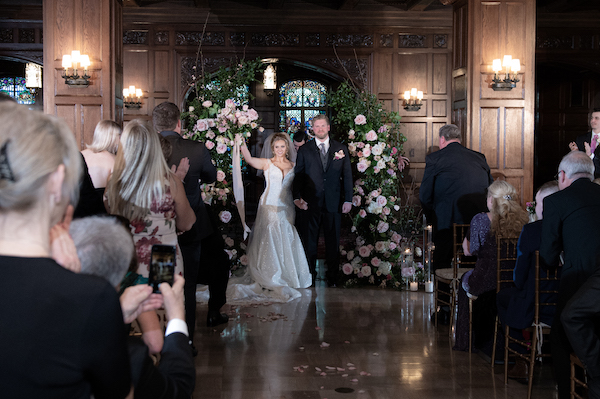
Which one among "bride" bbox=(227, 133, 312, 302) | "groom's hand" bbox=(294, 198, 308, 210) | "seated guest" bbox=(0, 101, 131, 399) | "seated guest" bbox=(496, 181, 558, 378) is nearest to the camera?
"seated guest" bbox=(0, 101, 131, 399)

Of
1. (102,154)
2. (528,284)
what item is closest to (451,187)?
(528,284)

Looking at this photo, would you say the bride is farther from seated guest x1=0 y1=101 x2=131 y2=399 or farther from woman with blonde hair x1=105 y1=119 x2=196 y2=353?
seated guest x1=0 y1=101 x2=131 y2=399

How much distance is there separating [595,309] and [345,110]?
4.89 meters

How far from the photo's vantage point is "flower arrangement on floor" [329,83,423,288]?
22.5 feet

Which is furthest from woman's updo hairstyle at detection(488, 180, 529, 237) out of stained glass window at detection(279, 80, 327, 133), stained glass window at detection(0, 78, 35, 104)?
stained glass window at detection(0, 78, 35, 104)

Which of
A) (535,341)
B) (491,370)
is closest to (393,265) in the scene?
(491,370)

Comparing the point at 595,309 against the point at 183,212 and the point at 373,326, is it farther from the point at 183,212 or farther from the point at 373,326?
the point at 373,326

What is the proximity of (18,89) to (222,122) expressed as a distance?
9.44 meters

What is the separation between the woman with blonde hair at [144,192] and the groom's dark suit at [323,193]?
368 cm

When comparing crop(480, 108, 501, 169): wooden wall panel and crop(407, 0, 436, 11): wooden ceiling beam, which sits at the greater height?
crop(407, 0, 436, 11): wooden ceiling beam

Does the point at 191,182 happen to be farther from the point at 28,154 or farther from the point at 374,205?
the point at 28,154

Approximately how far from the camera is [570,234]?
302cm

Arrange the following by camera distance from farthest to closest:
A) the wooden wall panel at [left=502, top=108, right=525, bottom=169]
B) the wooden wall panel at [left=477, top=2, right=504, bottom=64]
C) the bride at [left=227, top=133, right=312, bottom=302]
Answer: the wooden wall panel at [left=502, top=108, right=525, bottom=169] → the wooden wall panel at [left=477, top=2, right=504, bottom=64] → the bride at [left=227, top=133, right=312, bottom=302]

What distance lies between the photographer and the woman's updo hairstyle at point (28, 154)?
1.01 meters
